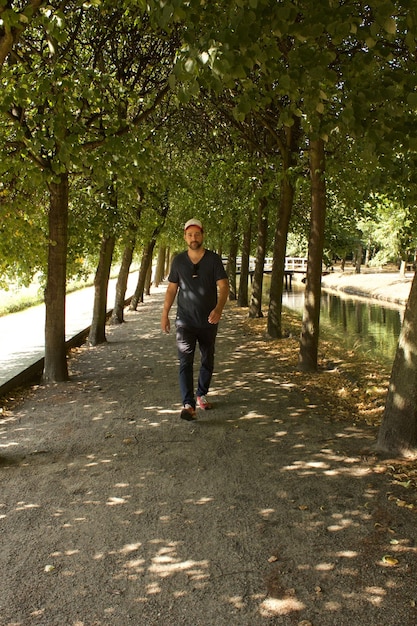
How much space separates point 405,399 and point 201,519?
2383 millimetres

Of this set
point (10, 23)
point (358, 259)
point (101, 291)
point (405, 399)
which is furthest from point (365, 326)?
point (358, 259)

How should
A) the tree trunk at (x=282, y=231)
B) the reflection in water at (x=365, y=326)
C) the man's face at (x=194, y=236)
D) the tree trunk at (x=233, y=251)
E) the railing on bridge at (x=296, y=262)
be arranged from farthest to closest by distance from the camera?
the railing on bridge at (x=296, y=262)
the tree trunk at (x=233, y=251)
the reflection in water at (x=365, y=326)
the tree trunk at (x=282, y=231)
the man's face at (x=194, y=236)

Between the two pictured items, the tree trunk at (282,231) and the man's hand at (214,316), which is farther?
the tree trunk at (282,231)

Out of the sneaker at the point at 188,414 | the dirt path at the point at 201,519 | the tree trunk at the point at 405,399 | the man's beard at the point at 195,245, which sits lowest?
the dirt path at the point at 201,519

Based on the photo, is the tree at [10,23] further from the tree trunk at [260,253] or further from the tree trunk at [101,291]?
the tree trunk at [260,253]

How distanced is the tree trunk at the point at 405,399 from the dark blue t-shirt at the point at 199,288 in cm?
221

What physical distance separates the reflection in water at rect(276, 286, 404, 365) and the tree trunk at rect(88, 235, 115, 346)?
6958mm

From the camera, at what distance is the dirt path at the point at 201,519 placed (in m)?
3.19

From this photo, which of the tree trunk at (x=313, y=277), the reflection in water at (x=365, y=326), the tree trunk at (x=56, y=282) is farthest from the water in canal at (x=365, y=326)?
the tree trunk at (x=56, y=282)

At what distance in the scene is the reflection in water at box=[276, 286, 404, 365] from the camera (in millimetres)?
17148

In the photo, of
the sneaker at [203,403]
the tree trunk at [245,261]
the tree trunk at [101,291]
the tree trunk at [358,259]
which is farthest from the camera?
the tree trunk at [358,259]

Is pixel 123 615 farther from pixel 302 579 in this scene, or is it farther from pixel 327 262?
pixel 327 262

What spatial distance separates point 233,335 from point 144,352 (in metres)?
3.43

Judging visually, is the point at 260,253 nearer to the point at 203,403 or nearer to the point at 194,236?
the point at 203,403
